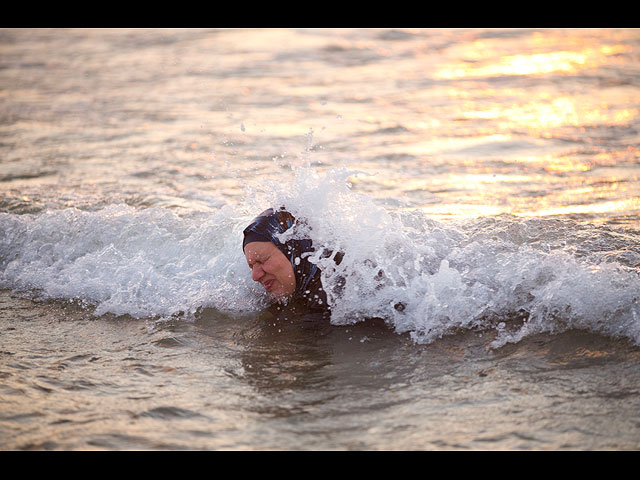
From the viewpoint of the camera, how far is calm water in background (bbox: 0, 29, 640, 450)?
4254 mm

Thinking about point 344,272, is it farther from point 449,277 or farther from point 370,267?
point 449,277

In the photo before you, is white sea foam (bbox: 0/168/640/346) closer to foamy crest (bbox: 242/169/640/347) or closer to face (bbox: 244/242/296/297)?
foamy crest (bbox: 242/169/640/347)

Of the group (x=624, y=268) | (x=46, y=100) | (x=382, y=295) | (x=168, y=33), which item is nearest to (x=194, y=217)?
(x=382, y=295)

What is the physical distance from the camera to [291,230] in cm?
548

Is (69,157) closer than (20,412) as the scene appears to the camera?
No

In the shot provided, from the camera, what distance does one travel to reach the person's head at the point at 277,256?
5.33 metres

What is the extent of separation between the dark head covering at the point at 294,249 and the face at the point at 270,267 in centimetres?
4

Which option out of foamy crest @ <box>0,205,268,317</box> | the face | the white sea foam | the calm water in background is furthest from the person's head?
foamy crest @ <box>0,205,268,317</box>

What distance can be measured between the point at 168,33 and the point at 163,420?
1668cm

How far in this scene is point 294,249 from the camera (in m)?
5.47

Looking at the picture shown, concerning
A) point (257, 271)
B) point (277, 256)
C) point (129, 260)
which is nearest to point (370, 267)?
point (277, 256)

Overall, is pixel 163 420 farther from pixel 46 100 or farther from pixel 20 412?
pixel 46 100

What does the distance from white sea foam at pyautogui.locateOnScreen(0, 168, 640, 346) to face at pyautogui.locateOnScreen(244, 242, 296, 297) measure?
0.24 m

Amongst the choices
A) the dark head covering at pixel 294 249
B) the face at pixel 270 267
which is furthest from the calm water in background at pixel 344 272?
the face at pixel 270 267
